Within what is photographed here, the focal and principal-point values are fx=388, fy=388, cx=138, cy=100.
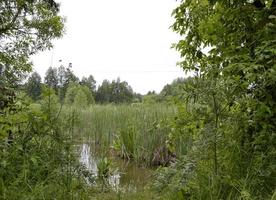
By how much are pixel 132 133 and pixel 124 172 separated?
1139 millimetres

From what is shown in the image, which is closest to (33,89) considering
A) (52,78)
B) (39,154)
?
(52,78)

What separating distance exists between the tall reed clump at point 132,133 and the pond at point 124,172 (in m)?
0.22

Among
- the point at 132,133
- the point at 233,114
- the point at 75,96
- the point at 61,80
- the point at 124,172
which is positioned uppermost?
the point at 75,96

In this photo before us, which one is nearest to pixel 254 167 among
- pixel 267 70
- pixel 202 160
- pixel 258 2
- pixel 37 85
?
pixel 202 160

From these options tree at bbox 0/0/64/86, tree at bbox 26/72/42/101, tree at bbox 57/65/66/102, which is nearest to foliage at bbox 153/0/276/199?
tree at bbox 57/65/66/102

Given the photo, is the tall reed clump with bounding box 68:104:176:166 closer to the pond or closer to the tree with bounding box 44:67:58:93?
the pond

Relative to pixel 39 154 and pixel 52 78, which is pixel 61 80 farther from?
pixel 39 154

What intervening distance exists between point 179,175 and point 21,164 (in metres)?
1.03

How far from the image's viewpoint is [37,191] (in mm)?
2340

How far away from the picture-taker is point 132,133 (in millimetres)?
6219

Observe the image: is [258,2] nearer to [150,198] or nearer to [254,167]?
[254,167]

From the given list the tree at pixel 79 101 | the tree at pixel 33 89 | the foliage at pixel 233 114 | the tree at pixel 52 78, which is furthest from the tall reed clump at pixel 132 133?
the foliage at pixel 233 114

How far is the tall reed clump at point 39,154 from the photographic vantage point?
2.40m

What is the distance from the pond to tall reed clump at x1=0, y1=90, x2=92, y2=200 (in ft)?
4.34
